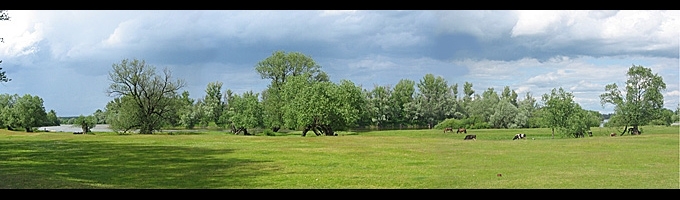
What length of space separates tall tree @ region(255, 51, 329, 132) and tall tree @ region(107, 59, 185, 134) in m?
8.15

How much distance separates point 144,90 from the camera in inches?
1997

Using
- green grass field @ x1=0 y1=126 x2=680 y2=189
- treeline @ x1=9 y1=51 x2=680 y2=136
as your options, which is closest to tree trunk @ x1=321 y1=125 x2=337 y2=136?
treeline @ x1=9 y1=51 x2=680 y2=136

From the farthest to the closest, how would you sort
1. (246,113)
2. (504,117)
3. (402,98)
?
1. (402,98)
2. (504,117)
3. (246,113)

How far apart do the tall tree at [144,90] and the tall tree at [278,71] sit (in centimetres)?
815

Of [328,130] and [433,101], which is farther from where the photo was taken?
[433,101]

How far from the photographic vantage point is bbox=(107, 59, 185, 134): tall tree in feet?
164

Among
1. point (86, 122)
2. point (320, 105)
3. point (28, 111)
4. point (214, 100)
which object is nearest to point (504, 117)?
point (320, 105)

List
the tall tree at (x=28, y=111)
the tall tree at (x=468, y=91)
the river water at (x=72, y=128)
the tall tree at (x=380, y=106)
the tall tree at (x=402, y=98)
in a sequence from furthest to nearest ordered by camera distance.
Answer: the tall tree at (x=468, y=91), the tall tree at (x=402, y=98), the tall tree at (x=380, y=106), the river water at (x=72, y=128), the tall tree at (x=28, y=111)

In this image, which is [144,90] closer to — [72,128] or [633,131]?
[72,128]

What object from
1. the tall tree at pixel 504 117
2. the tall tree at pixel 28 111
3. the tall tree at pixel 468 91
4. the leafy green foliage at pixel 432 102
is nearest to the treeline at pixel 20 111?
the tall tree at pixel 28 111

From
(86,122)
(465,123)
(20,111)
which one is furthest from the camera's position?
(465,123)

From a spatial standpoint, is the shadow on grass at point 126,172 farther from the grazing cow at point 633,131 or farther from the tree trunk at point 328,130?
the grazing cow at point 633,131

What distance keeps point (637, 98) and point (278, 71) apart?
3143cm

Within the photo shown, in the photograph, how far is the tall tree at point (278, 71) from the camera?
52.8 metres
